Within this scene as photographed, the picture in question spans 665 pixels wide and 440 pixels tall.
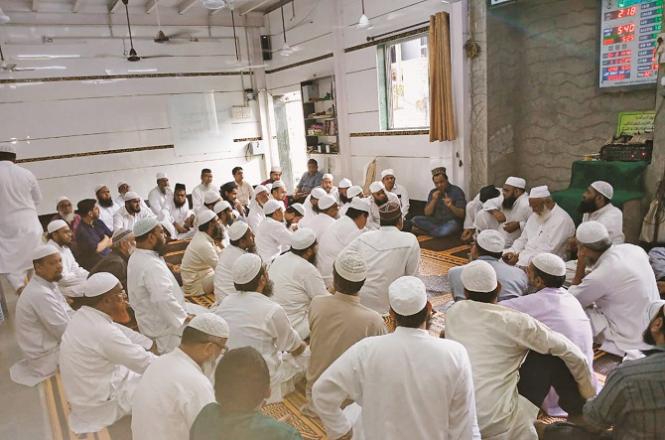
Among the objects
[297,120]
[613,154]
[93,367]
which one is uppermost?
[297,120]

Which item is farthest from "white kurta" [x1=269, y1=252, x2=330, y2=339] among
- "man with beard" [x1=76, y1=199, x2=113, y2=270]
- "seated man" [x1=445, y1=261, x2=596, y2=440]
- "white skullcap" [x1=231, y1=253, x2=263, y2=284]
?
"man with beard" [x1=76, y1=199, x2=113, y2=270]

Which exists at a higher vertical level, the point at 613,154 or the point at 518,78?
the point at 518,78

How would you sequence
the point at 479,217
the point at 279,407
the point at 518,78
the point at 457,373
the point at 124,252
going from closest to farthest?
the point at 457,373 → the point at 279,407 → the point at 124,252 → the point at 479,217 → the point at 518,78

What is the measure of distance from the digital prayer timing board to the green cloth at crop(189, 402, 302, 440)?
5.07 metres

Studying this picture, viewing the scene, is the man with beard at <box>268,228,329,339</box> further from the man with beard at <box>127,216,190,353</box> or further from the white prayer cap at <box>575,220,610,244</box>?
the white prayer cap at <box>575,220,610,244</box>

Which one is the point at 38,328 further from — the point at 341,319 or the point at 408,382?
the point at 408,382

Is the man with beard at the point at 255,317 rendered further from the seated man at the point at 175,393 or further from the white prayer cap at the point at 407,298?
the white prayer cap at the point at 407,298

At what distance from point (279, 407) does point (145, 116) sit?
7.64 meters

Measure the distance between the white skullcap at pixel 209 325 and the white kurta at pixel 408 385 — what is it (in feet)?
1.44

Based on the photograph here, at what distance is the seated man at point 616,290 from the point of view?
8.99 feet

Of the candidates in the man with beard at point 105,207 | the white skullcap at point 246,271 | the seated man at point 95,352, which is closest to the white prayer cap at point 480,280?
the white skullcap at point 246,271

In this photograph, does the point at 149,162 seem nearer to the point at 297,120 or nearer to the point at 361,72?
the point at 297,120

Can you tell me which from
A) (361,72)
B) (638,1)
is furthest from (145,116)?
(638,1)

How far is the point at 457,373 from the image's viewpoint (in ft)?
4.95
